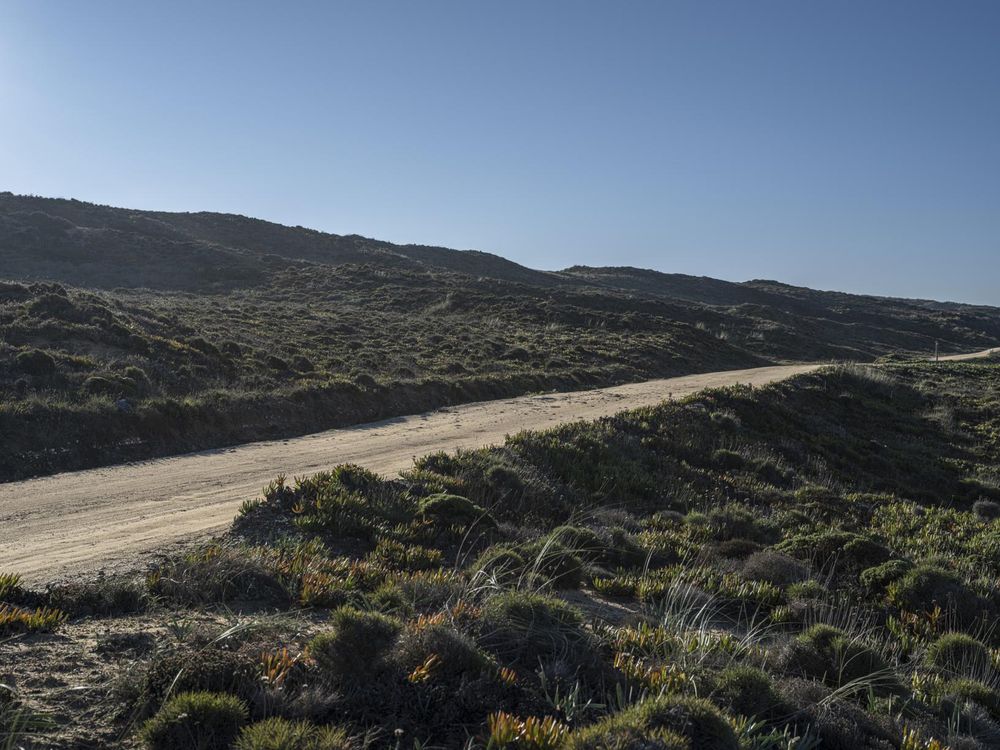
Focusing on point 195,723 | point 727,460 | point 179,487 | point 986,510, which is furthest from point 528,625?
point 986,510

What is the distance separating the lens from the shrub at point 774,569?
8.98 meters

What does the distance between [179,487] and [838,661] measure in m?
9.34

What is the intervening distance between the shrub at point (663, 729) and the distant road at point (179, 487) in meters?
5.14

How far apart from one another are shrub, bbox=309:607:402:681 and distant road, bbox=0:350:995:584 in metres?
3.31

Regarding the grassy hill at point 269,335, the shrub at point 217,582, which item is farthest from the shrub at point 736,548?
the grassy hill at point 269,335

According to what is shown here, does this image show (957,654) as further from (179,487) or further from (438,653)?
(179,487)

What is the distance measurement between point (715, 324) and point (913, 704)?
163 ft

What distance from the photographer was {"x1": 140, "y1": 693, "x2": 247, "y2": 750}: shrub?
12.7 feet

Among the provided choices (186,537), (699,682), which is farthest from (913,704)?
(186,537)

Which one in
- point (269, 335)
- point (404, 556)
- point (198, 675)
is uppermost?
point (269, 335)

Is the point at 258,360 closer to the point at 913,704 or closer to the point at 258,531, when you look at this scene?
the point at 258,531

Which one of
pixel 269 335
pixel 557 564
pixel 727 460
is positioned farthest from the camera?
pixel 269 335

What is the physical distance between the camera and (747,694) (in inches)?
199

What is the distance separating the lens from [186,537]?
824 centimetres
